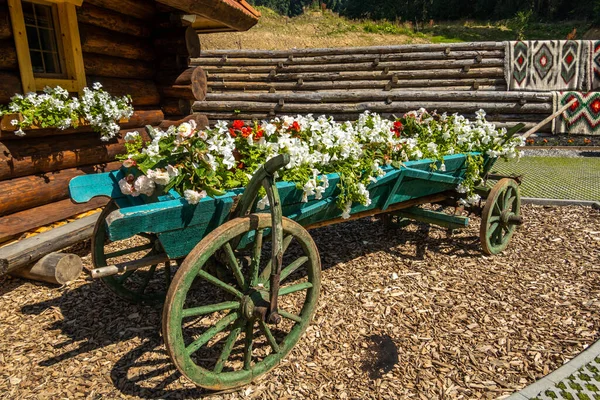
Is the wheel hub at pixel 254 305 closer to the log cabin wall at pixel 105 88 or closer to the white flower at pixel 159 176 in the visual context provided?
the white flower at pixel 159 176

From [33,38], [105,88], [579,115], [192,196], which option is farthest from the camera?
[579,115]

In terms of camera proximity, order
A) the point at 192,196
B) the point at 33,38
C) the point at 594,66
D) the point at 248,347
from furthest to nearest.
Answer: the point at 594,66
the point at 33,38
the point at 248,347
the point at 192,196

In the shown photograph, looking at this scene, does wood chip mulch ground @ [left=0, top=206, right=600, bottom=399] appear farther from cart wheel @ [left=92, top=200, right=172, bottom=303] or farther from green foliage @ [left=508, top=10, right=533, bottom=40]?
green foliage @ [left=508, top=10, right=533, bottom=40]

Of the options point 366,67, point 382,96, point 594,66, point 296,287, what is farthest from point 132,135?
point 594,66

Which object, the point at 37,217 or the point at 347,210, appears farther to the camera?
the point at 37,217

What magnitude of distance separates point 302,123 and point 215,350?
1.70 metres

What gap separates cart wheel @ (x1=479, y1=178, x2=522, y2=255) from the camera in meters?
3.88

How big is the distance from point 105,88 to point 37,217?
173cm

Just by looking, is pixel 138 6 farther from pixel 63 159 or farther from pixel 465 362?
pixel 465 362

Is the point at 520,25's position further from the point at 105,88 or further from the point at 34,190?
the point at 34,190

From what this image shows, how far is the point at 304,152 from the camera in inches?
106

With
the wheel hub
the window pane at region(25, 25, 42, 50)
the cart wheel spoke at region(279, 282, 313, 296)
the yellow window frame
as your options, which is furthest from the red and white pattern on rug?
the window pane at region(25, 25, 42, 50)

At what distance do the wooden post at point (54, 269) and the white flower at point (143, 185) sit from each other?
1722 millimetres

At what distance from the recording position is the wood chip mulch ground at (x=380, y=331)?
2.46 metres
